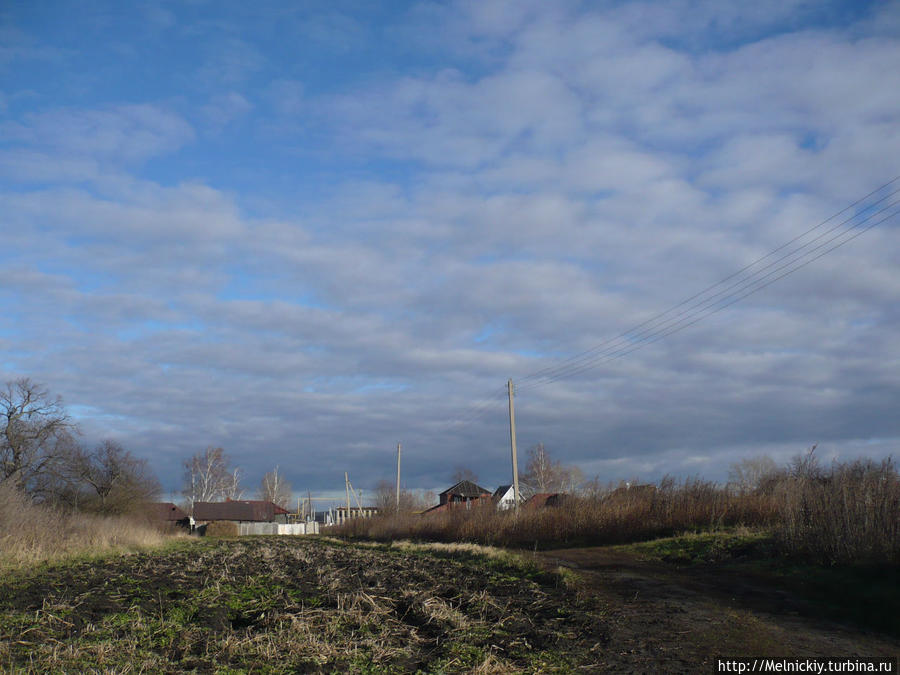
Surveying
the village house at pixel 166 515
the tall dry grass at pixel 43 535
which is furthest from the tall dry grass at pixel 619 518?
the village house at pixel 166 515

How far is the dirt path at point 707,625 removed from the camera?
7.47m

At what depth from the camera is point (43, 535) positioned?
2616 centimetres

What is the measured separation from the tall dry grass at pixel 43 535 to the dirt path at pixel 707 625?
20035mm

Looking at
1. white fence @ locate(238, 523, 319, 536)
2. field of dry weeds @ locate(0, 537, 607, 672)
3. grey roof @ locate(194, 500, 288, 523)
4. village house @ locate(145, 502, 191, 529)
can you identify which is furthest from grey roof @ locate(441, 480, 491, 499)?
field of dry weeds @ locate(0, 537, 607, 672)

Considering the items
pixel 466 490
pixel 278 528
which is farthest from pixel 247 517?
pixel 466 490

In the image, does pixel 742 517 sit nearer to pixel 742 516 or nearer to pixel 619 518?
pixel 742 516

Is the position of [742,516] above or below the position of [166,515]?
above

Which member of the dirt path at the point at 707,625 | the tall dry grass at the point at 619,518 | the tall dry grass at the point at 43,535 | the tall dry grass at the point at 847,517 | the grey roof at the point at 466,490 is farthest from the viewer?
the grey roof at the point at 466,490

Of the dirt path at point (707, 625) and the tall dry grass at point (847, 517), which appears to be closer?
the dirt path at point (707, 625)

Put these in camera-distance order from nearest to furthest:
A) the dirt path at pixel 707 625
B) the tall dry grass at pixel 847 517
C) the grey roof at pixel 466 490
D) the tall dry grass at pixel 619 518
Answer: the dirt path at pixel 707 625
the tall dry grass at pixel 847 517
the tall dry grass at pixel 619 518
the grey roof at pixel 466 490

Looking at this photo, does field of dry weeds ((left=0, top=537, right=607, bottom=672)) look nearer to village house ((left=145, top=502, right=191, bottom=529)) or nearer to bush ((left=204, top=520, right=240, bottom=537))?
village house ((left=145, top=502, right=191, bottom=529))

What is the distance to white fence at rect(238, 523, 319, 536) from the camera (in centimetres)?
7112

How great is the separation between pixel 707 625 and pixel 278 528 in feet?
226

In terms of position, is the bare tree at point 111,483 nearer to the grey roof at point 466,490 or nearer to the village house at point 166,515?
the village house at point 166,515
